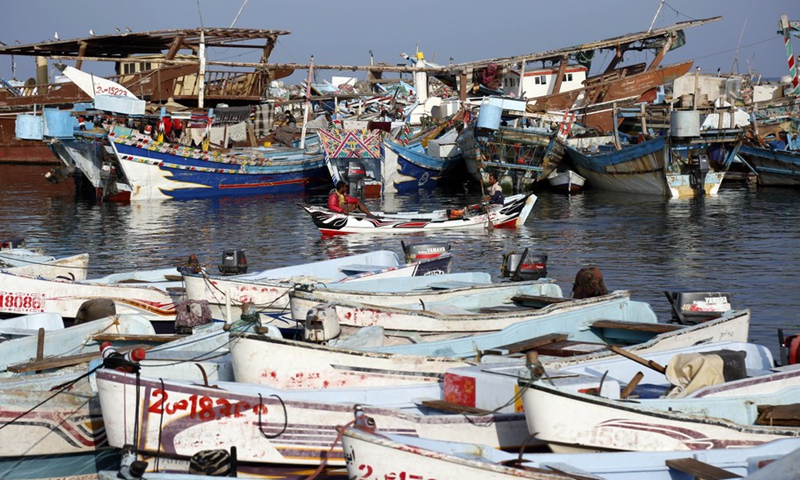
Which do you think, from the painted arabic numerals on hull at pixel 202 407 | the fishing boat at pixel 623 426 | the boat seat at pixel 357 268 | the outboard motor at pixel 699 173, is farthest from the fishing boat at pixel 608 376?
the outboard motor at pixel 699 173

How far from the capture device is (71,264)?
16.0 metres

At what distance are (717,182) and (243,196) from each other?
52.5 ft

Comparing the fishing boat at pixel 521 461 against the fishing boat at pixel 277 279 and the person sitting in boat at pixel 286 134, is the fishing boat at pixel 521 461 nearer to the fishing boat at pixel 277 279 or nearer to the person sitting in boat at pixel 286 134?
the fishing boat at pixel 277 279

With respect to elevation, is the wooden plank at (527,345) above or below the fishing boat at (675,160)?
below

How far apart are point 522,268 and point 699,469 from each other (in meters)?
8.45

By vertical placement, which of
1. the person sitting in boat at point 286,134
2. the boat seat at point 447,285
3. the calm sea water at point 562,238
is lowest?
the calm sea water at point 562,238

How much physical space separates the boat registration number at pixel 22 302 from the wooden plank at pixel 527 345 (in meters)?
7.02

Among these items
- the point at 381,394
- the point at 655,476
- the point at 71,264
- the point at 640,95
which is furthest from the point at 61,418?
the point at 640,95

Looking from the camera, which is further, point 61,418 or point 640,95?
point 640,95

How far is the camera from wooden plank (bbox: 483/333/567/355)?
10125 mm

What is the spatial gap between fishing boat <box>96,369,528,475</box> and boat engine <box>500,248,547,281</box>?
730cm

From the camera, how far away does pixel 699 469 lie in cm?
696

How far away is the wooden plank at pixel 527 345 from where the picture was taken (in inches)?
399

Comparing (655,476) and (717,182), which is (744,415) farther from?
(717,182)
